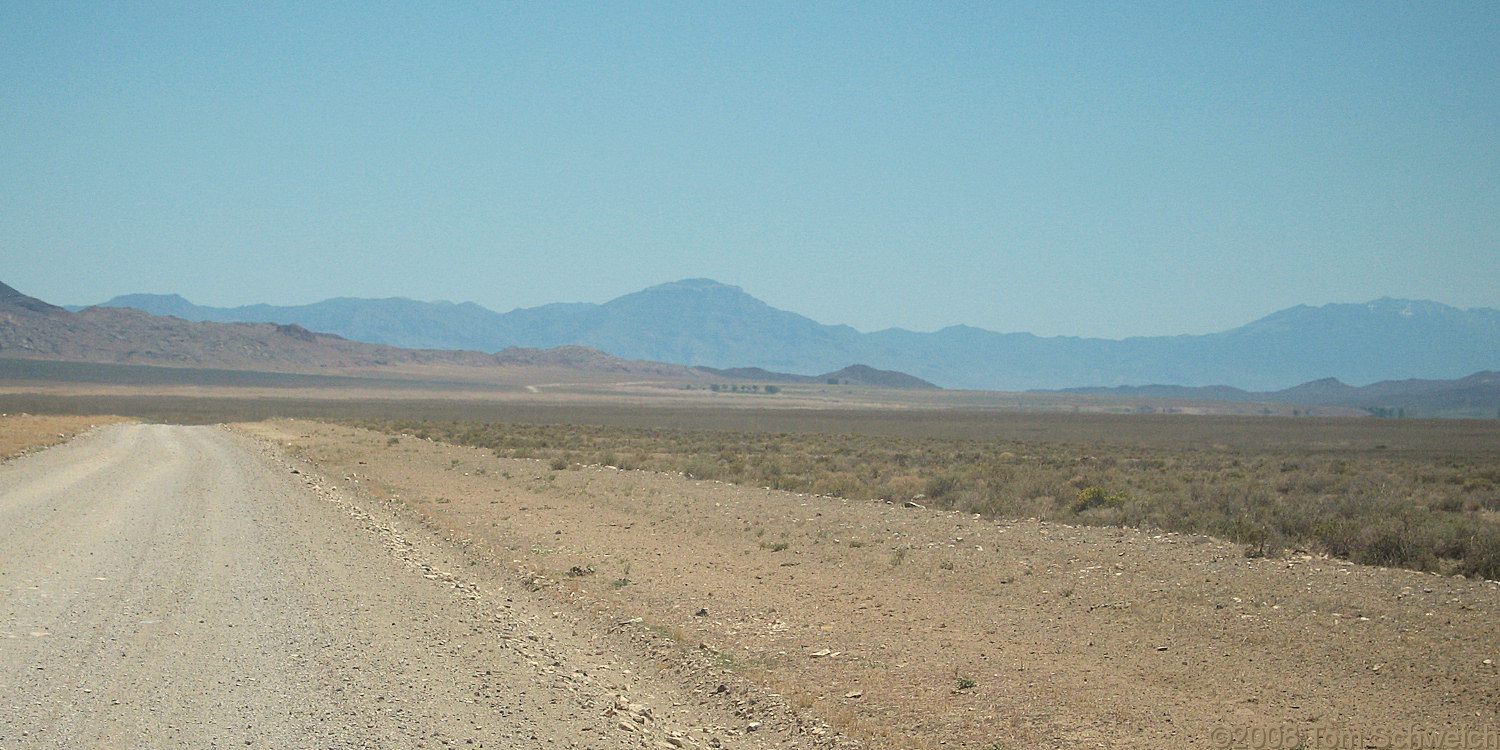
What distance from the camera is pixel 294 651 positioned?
277 inches

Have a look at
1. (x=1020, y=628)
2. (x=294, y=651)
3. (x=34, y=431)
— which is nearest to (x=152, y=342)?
(x=34, y=431)

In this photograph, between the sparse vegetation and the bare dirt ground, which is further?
the sparse vegetation

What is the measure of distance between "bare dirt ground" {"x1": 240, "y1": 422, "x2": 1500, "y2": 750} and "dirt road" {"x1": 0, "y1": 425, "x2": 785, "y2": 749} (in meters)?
0.72

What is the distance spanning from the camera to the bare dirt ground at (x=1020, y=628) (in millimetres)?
6395

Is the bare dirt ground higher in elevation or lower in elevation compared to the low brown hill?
lower

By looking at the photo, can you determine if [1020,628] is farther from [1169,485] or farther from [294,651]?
[1169,485]

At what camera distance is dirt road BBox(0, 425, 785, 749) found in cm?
558

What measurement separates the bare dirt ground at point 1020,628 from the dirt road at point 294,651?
28.2 inches

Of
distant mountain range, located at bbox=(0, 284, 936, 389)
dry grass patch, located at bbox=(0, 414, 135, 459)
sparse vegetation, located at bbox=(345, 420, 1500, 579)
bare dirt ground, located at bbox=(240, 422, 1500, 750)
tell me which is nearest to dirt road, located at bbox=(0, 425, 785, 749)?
bare dirt ground, located at bbox=(240, 422, 1500, 750)

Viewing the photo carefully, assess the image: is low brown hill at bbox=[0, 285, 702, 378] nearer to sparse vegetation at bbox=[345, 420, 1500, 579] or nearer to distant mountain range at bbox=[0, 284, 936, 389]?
distant mountain range at bbox=[0, 284, 936, 389]

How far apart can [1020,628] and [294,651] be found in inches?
231

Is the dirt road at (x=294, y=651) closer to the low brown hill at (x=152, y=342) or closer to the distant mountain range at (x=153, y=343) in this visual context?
the distant mountain range at (x=153, y=343)

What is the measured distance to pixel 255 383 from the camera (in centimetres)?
13388

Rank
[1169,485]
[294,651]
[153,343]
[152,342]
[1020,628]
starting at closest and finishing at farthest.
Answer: [294,651], [1020,628], [1169,485], [153,343], [152,342]
